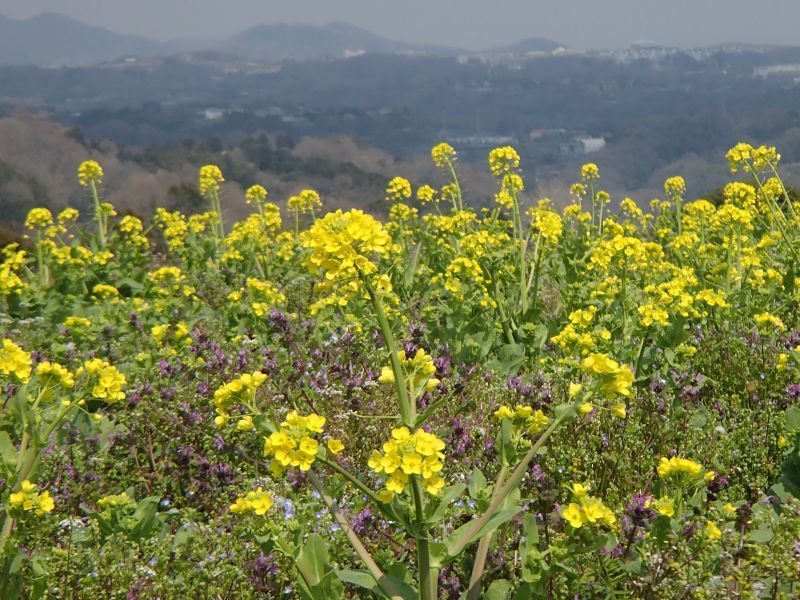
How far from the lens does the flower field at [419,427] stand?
2.13 metres

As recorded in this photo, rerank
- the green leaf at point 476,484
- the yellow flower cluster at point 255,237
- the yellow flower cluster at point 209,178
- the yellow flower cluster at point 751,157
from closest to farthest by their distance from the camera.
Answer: the green leaf at point 476,484
the yellow flower cluster at point 751,157
the yellow flower cluster at point 255,237
the yellow flower cluster at point 209,178

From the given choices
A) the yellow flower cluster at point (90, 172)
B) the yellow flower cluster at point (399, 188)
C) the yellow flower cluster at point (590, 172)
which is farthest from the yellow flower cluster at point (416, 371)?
the yellow flower cluster at point (90, 172)

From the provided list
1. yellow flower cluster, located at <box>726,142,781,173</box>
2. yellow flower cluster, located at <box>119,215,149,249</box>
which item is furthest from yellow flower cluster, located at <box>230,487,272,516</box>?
yellow flower cluster, located at <box>119,215,149,249</box>

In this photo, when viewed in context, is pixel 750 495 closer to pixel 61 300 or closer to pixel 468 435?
pixel 468 435

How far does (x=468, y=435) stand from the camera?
3566mm

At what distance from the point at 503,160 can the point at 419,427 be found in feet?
14.2

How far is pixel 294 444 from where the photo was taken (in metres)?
1.89

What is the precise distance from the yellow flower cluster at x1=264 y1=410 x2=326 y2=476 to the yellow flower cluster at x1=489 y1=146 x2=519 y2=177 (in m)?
4.58

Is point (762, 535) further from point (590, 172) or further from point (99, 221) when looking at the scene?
point (99, 221)

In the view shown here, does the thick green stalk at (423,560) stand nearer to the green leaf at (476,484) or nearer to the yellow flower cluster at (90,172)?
the green leaf at (476,484)

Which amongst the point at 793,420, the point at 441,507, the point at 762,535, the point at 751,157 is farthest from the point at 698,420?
the point at 751,157

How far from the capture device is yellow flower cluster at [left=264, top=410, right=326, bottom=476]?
6.18ft

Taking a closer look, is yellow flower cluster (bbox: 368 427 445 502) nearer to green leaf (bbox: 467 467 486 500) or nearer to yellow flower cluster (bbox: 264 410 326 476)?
yellow flower cluster (bbox: 264 410 326 476)

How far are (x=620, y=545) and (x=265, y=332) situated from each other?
3607mm
